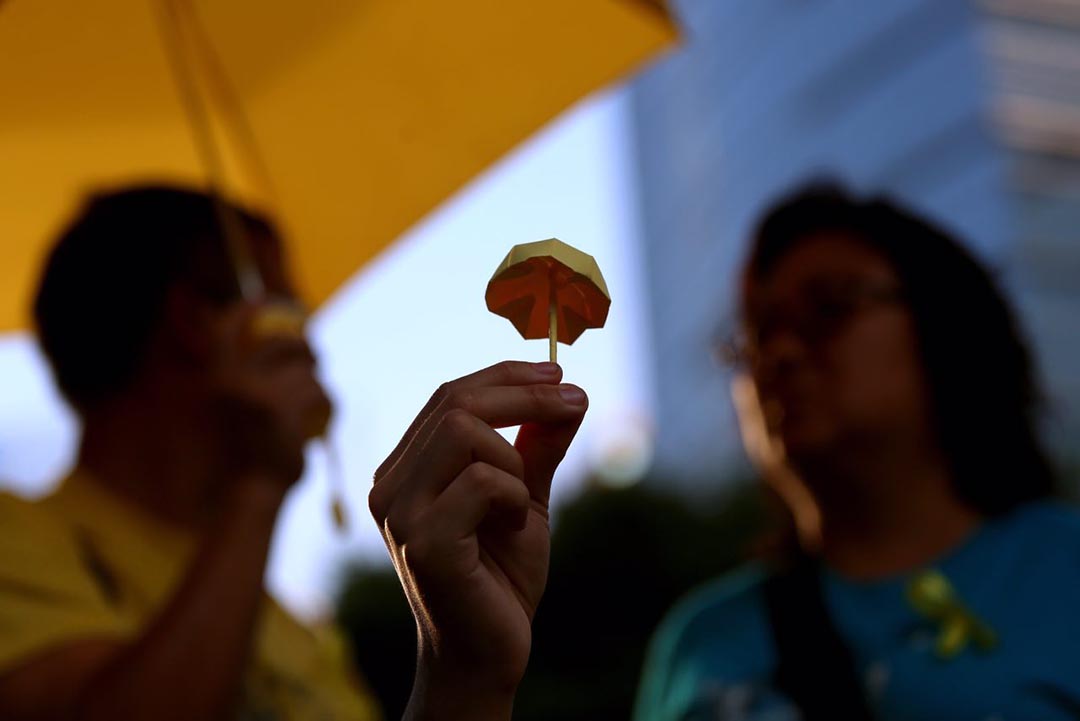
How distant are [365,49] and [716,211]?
4123cm

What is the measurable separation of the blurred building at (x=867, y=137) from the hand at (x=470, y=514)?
22.2 meters

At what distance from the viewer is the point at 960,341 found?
2.38 meters

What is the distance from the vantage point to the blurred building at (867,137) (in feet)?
101

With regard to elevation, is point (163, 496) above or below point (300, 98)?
below

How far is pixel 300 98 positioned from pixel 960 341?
1401mm

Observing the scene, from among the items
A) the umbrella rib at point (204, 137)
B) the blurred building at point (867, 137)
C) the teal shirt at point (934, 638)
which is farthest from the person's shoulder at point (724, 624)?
the blurred building at point (867, 137)

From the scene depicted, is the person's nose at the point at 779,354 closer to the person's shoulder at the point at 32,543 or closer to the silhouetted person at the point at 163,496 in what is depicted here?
the silhouetted person at the point at 163,496

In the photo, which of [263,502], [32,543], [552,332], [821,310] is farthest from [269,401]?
[821,310]

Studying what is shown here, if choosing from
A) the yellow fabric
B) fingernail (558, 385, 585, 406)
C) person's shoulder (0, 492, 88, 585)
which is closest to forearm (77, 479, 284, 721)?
the yellow fabric

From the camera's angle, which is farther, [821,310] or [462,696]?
[821,310]

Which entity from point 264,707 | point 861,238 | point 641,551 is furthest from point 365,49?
point 641,551

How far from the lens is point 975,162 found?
32.1 meters

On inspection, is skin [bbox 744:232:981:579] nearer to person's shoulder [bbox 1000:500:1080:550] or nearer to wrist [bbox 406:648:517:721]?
person's shoulder [bbox 1000:500:1080:550]

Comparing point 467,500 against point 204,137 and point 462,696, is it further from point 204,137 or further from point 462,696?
point 204,137
